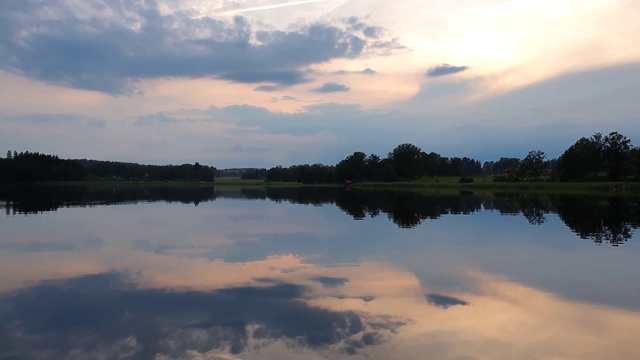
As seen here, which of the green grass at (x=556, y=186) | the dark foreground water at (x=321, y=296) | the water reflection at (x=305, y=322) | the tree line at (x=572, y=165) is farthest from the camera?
the tree line at (x=572, y=165)

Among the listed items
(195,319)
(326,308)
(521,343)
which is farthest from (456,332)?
(195,319)

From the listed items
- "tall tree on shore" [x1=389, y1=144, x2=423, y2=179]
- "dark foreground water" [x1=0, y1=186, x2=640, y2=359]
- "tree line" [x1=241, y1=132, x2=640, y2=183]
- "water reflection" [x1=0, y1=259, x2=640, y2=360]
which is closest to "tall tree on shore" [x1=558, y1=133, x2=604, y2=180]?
"tree line" [x1=241, y1=132, x2=640, y2=183]

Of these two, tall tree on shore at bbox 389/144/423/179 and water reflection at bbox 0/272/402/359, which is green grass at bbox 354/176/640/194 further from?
water reflection at bbox 0/272/402/359

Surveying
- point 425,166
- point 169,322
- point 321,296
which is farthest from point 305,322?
point 425,166

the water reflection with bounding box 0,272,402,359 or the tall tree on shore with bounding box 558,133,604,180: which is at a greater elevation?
the tall tree on shore with bounding box 558,133,604,180

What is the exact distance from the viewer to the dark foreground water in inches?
415

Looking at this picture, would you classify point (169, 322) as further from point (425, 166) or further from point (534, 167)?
point (425, 166)

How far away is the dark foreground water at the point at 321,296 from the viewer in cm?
1054

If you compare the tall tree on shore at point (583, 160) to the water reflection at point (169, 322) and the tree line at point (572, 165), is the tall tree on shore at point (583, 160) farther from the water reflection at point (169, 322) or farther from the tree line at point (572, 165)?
the water reflection at point (169, 322)

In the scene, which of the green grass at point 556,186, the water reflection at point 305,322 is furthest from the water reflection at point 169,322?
the green grass at point 556,186

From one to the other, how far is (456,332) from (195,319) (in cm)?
641

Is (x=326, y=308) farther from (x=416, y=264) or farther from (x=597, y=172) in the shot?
(x=597, y=172)

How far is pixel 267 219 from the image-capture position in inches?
1623

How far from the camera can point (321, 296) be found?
48.3ft
